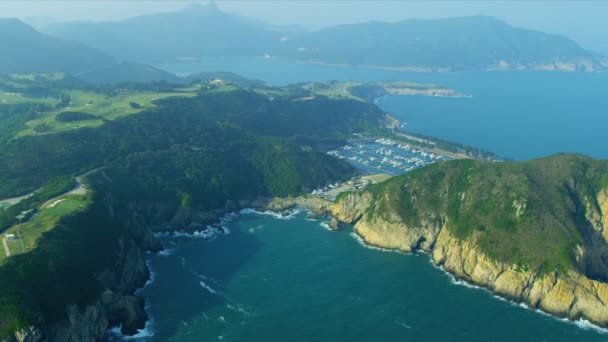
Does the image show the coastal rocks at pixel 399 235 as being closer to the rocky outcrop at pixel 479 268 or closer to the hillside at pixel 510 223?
the rocky outcrop at pixel 479 268

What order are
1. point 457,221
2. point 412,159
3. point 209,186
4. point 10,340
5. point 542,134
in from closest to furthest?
point 10,340 < point 457,221 < point 209,186 < point 412,159 < point 542,134

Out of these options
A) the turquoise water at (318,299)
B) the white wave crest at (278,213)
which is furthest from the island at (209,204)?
the turquoise water at (318,299)

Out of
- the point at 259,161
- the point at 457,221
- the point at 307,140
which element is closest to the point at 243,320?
the point at 457,221

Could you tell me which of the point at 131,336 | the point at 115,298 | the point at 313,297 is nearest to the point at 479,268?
the point at 313,297

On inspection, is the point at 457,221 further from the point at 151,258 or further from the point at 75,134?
the point at 75,134

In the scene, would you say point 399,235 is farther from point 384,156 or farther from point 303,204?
point 384,156

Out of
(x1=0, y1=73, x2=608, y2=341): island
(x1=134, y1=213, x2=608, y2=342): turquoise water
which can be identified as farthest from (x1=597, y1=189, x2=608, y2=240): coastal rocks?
(x1=134, y1=213, x2=608, y2=342): turquoise water
